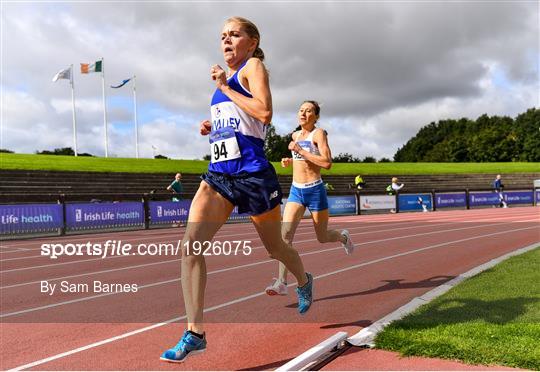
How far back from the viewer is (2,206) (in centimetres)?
1528

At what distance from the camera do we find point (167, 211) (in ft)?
65.8

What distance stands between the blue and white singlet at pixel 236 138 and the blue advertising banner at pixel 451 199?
91.6ft

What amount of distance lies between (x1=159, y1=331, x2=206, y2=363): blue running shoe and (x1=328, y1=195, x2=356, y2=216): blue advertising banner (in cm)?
2226

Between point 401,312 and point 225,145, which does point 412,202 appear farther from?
point 225,145

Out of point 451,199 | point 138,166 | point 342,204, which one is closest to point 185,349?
point 342,204

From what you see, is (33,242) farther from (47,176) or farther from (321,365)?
(47,176)

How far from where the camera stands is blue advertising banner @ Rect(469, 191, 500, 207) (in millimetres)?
31094

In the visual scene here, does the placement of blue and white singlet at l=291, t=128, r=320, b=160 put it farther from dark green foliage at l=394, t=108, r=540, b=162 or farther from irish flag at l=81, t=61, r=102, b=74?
dark green foliage at l=394, t=108, r=540, b=162

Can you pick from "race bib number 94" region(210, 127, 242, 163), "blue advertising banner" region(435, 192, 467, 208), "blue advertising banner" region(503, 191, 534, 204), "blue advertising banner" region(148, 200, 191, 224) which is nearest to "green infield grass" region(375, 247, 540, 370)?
"race bib number 94" region(210, 127, 242, 163)

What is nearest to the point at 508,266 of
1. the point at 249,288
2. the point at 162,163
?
the point at 249,288

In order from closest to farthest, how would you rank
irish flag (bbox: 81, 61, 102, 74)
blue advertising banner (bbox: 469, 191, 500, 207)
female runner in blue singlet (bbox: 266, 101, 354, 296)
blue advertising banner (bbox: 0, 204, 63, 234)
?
female runner in blue singlet (bbox: 266, 101, 354, 296) < blue advertising banner (bbox: 0, 204, 63, 234) < blue advertising banner (bbox: 469, 191, 500, 207) < irish flag (bbox: 81, 61, 102, 74)

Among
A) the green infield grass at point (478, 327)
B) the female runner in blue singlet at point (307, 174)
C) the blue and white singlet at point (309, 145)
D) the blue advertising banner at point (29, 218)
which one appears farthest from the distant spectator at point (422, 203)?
the blue and white singlet at point (309, 145)

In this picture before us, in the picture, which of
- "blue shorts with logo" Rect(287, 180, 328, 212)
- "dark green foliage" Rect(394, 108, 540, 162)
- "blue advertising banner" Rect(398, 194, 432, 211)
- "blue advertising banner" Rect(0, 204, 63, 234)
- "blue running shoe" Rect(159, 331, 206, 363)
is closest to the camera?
"blue running shoe" Rect(159, 331, 206, 363)

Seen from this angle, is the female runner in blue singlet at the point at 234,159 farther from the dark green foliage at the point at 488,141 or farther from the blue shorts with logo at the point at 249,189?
the dark green foliage at the point at 488,141
